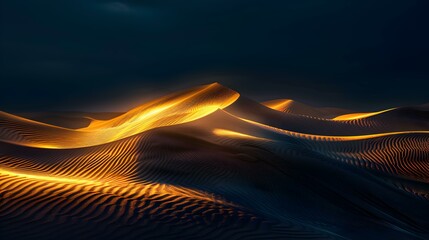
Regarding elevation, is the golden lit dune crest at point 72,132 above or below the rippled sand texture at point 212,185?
above

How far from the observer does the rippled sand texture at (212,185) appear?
6.17 meters

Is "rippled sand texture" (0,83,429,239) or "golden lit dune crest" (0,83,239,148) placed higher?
"golden lit dune crest" (0,83,239,148)

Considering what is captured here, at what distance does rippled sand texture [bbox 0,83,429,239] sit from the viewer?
20.2 feet

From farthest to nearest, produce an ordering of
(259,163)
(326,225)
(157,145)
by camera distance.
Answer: (157,145), (259,163), (326,225)

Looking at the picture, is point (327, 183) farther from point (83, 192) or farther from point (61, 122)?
point (61, 122)

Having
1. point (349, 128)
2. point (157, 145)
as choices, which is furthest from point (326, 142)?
point (349, 128)

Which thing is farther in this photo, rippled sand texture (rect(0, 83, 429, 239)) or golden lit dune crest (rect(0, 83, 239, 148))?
golden lit dune crest (rect(0, 83, 239, 148))

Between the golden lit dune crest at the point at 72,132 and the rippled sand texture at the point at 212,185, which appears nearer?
the rippled sand texture at the point at 212,185

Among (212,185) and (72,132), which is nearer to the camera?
(212,185)

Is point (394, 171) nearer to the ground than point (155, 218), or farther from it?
farther from it

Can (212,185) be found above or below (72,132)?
below

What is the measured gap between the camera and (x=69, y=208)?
6293 millimetres

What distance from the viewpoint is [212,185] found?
10.2 meters

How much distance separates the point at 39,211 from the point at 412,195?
9871 millimetres
